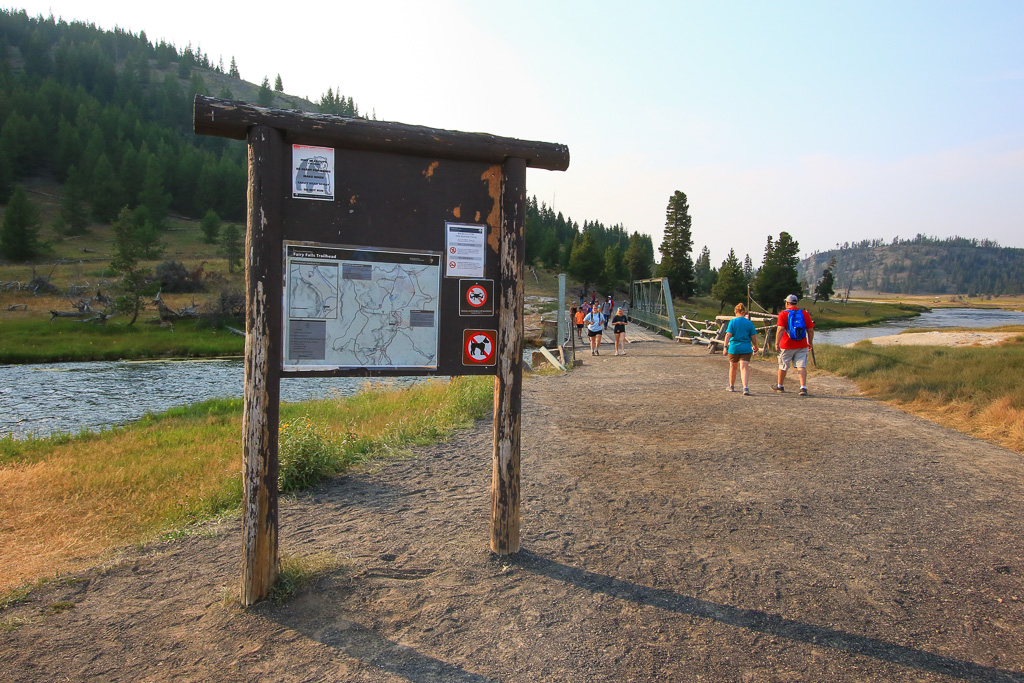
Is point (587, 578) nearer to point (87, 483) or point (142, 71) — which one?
point (87, 483)

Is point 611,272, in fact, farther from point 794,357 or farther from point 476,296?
point 476,296

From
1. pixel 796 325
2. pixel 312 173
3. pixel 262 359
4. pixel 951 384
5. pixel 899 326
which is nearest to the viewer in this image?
pixel 262 359

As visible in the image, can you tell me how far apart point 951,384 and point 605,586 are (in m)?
9.61

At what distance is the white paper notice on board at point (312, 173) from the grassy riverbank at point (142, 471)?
3.32 meters

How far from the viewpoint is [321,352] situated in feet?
12.6

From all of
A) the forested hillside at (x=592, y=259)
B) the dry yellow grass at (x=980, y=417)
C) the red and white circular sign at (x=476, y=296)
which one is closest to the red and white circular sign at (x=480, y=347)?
the red and white circular sign at (x=476, y=296)

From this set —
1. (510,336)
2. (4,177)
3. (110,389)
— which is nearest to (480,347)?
(510,336)

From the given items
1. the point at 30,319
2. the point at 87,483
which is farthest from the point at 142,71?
the point at 87,483

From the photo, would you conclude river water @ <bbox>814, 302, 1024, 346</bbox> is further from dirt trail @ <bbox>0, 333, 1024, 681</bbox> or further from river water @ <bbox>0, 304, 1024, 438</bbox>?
dirt trail @ <bbox>0, 333, 1024, 681</bbox>

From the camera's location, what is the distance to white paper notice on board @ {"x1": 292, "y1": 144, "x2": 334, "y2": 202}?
373 centimetres

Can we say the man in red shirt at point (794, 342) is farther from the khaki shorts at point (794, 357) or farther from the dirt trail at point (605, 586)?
the dirt trail at point (605, 586)

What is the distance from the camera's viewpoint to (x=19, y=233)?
186 feet

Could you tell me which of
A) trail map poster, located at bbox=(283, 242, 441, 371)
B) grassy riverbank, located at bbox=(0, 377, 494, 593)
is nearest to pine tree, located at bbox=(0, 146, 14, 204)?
grassy riverbank, located at bbox=(0, 377, 494, 593)

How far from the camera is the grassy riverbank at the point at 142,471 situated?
5.48 meters
